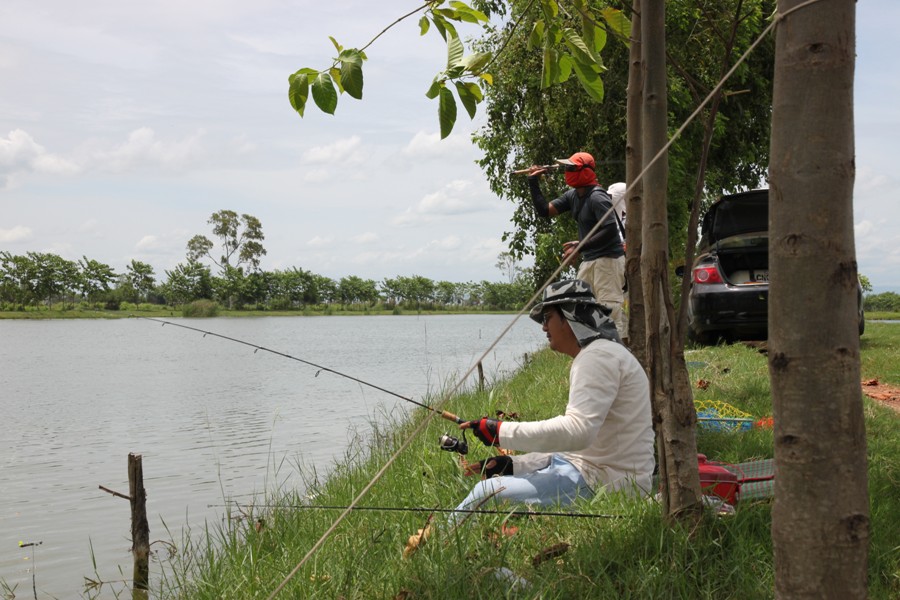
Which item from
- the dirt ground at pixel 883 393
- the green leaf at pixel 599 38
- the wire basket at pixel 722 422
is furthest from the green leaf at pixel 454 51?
the dirt ground at pixel 883 393

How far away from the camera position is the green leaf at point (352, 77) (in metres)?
2.84

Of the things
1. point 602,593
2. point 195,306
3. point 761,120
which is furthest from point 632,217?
point 195,306

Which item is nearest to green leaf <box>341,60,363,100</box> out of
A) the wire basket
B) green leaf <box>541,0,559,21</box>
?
green leaf <box>541,0,559,21</box>

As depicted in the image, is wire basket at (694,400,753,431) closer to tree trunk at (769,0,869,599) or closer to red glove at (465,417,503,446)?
red glove at (465,417,503,446)

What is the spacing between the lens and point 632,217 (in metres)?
4.05

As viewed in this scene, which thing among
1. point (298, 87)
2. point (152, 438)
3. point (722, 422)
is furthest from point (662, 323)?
point (152, 438)

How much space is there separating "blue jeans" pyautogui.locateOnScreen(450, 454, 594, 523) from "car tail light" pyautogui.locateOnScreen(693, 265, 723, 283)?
22.1 ft

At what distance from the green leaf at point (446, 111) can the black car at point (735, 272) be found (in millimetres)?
7501

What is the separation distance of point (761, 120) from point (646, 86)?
13246 millimetres

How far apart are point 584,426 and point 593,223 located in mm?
3799

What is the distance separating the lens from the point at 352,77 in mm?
2840

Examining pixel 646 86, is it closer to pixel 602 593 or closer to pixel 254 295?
pixel 602 593

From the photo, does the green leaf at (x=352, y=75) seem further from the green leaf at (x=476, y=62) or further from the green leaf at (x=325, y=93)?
the green leaf at (x=476, y=62)

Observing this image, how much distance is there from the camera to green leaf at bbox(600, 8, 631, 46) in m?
3.24
